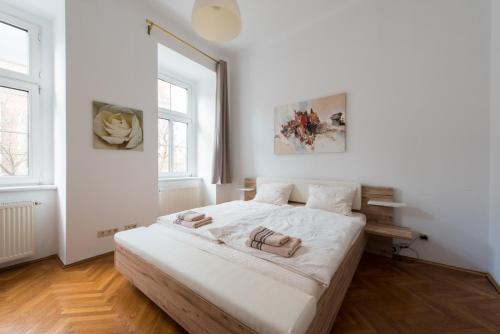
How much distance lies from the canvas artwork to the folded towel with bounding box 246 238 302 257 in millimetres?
1732

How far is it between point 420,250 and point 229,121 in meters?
3.27

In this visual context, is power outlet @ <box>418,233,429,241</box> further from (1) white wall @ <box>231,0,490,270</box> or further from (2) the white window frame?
(2) the white window frame

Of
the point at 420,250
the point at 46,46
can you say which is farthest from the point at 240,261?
the point at 46,46

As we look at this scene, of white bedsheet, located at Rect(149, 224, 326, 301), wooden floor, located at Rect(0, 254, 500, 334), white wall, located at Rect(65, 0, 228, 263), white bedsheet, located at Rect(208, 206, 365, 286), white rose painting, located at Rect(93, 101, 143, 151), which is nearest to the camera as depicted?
white bedsheet, located at Rect(149, 224, 326, 301)

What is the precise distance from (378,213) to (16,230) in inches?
152

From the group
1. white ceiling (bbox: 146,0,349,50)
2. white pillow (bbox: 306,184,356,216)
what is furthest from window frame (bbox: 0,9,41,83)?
white pillow (bbox: 306,184,356,216)

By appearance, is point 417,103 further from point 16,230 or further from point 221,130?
point 16,230

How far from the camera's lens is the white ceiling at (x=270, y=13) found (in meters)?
2.51

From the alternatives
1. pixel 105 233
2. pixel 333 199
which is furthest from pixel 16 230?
pixel 333 199

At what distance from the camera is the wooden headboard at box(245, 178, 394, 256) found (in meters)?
2.29

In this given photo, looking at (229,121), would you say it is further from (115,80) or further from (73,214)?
(73,214)

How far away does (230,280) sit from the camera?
3.50ft

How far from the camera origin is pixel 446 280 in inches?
72.4

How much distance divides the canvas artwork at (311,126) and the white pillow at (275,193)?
0.55m
